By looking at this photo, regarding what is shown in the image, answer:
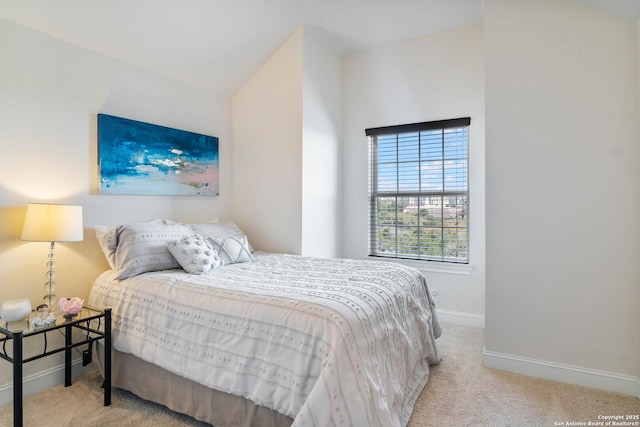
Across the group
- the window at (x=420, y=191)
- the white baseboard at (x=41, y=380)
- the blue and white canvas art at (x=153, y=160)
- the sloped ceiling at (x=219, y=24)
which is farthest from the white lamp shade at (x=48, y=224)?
the window at (x=420, y=191)

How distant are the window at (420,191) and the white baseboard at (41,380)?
2.87 metres

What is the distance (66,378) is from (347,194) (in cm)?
302

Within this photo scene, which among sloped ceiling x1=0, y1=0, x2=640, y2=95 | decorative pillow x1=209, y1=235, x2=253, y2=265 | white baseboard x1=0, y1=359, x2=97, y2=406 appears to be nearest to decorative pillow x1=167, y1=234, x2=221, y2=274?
decorative pillow x1=209, y1=235, x2=253, y2=265

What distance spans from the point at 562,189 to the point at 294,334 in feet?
6.75

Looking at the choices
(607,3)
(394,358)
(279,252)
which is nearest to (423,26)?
(607,3)

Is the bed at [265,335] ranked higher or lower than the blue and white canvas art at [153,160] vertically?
lower

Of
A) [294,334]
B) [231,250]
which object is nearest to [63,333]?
[231,250]

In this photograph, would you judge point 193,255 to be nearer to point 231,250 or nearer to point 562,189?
point 231,250

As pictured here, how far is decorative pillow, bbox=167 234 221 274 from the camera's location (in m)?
2.49

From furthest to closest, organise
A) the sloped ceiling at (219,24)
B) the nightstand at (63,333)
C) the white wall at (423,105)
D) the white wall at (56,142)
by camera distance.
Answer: the white wall at (423,105) → the sloped ceiling at (219,24) → the white wall at (56,142) → the nightstand at (63,333)

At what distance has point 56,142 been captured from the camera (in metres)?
2.49

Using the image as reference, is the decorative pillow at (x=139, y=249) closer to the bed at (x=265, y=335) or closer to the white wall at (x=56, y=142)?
the bed at (x=265, y=335)

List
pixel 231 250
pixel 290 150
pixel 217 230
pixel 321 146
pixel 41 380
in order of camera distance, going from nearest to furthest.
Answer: pixel 41 380 → pixel 231 250 → pixel 217 230 → pixel 290 150 → pixel 321 146

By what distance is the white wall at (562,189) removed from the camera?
90.2 inches
